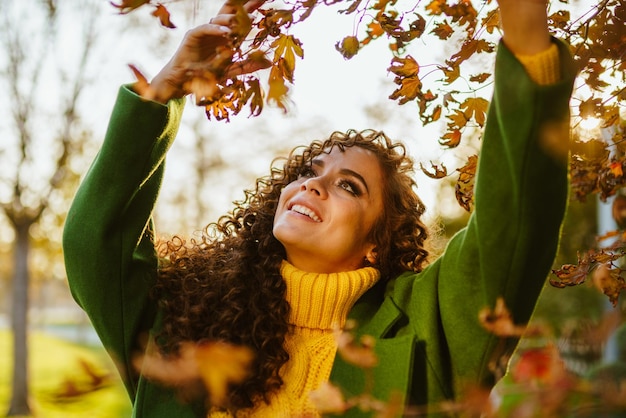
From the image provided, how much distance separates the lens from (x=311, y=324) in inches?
89.5

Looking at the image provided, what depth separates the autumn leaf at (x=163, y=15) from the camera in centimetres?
138

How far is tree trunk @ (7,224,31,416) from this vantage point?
9141 millimetres

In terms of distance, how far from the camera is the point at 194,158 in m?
13.7

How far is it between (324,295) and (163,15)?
1.11 m

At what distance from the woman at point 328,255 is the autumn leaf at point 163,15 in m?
0.13

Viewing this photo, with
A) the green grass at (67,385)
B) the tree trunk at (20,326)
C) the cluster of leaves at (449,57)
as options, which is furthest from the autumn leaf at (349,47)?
the tree trunk at (20,326)

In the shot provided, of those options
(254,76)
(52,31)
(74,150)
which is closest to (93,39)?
(52,31)

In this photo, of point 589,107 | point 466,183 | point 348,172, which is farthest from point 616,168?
point 348,172

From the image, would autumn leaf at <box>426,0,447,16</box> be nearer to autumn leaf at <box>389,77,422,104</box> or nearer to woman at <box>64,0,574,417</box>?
woman at <box>64,0,574,417</box>

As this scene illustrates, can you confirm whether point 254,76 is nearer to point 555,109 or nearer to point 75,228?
point 555,109

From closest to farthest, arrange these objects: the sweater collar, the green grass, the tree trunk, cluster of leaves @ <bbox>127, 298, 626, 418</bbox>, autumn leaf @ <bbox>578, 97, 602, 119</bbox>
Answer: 1. cluster of leaves @ <bbox>127, 298, 626, 418</bbox>
2. the green grass
3. autumn leaf @ <bbox>578, 97, 602, 119</bbox>
4. the sweater collar
5. the tree trunk

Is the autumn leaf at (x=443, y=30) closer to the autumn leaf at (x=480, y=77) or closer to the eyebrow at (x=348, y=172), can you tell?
the autumn leaf at (x=480, y=77)

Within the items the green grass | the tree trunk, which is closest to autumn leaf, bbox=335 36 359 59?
the green grass

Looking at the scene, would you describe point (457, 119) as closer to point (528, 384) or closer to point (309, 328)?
point (309, 328)
